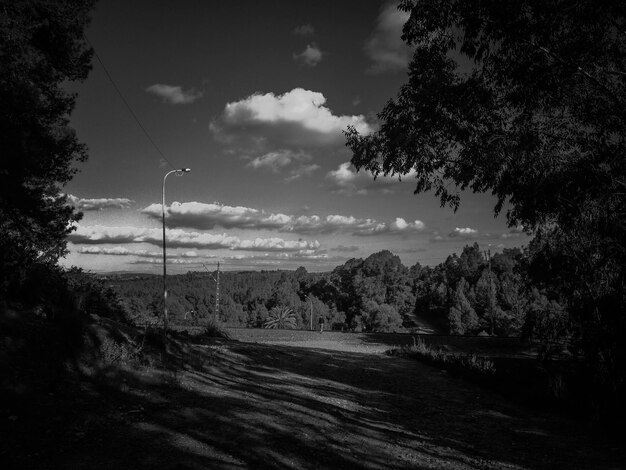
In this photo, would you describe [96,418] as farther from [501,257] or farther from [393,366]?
[501,257]

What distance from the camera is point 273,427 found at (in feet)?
19.9

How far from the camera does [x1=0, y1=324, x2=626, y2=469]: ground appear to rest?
188 inches

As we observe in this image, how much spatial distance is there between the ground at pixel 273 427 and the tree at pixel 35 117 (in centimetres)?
526

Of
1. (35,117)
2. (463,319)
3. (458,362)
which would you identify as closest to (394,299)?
(463,319)

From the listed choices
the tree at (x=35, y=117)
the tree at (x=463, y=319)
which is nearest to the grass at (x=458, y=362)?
the tree at (x=35, y=117)

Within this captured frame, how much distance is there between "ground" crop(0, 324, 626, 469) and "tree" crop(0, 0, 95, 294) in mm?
5258

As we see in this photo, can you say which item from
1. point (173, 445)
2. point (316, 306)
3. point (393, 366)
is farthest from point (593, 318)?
point (316, 306)

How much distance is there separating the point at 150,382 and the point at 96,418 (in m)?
2.13

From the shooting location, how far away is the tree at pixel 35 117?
37.3 ft

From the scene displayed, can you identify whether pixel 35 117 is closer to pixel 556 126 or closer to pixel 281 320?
pixel 556 126

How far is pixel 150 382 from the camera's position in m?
7.75

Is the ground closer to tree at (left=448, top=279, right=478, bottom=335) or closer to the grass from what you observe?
the grass

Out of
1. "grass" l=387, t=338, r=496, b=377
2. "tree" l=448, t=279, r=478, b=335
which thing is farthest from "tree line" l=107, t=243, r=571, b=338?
"grass" l=387, t=338, r=496, b=377

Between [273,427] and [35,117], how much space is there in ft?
44.4
